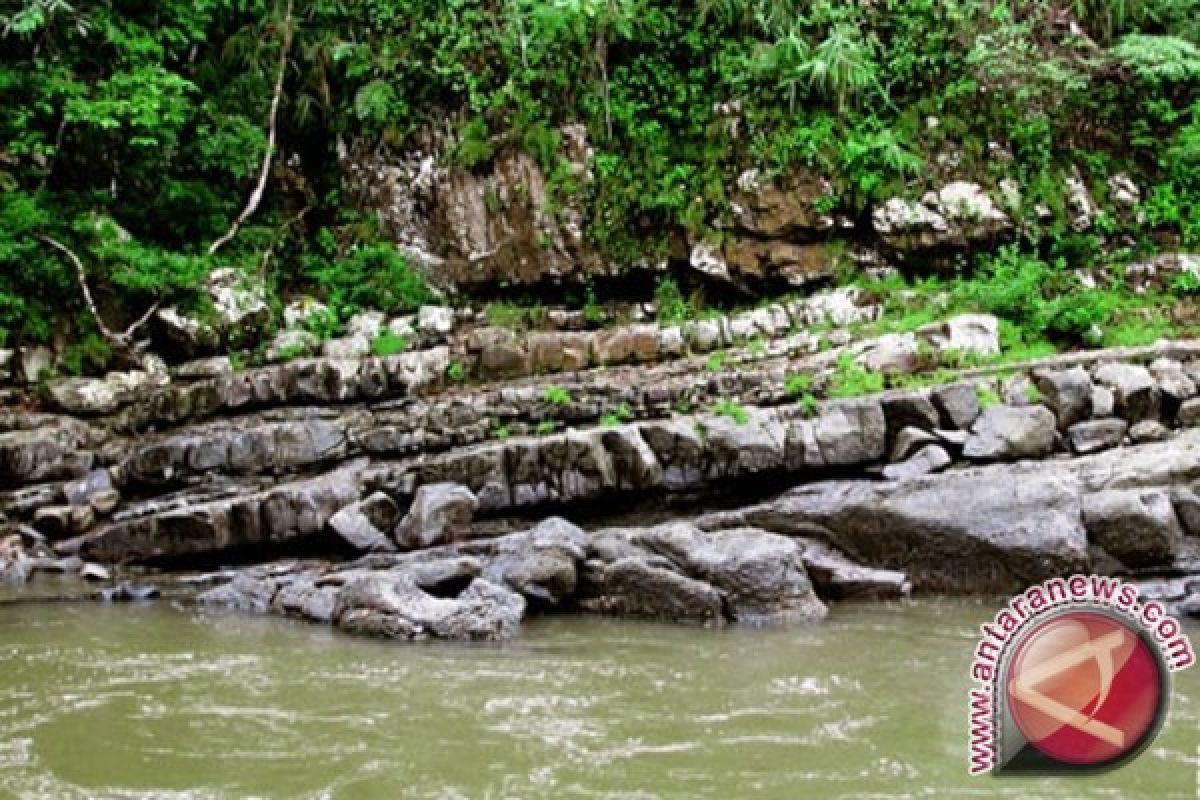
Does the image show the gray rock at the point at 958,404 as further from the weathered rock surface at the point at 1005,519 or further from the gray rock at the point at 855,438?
the weathered rock surface at the point at 1005,519

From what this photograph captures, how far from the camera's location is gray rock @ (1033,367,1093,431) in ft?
33.4

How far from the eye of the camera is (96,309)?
1365 cm

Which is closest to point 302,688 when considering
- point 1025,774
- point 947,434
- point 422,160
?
point 1025,774

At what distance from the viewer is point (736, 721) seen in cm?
479

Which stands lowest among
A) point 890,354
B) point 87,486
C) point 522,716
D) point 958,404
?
point 522,716

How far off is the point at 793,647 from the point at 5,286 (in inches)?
481

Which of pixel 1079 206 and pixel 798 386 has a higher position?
pixel 1079 206

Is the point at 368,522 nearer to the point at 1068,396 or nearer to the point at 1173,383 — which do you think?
the point at 1068,396

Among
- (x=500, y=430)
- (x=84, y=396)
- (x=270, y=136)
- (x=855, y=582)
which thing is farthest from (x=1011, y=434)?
(x=270, y=136)

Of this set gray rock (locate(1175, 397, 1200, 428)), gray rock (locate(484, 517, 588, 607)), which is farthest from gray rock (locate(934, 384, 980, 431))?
gray rock (locate(484, 517, 588, 607))

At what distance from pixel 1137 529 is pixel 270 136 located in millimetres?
14054

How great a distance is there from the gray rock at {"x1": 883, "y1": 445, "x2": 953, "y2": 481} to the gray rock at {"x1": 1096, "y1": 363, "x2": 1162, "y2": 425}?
7.09ft

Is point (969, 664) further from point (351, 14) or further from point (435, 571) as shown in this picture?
point (351, 14)

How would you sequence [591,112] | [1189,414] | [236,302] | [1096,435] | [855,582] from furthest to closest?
[591,112]
[236,302]
[1189,414]
[1096,435]
[855,582]
